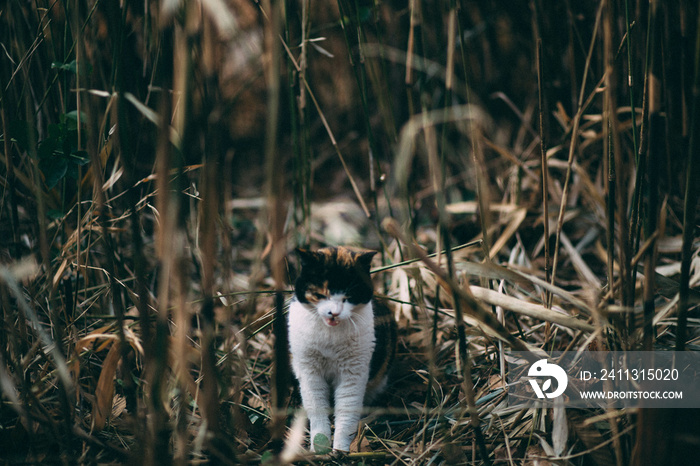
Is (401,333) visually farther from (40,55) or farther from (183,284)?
(40,55)

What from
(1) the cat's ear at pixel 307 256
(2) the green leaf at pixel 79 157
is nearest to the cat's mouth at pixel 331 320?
(1) the cat's ear at pixel 307 256

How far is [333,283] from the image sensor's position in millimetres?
988

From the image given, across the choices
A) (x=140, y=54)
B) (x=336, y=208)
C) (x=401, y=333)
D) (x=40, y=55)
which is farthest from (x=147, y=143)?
(x=401, y=333)

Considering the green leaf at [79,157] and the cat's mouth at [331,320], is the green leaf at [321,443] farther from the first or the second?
the green leaf at [79,157]

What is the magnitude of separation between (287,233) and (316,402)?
1.56 ft

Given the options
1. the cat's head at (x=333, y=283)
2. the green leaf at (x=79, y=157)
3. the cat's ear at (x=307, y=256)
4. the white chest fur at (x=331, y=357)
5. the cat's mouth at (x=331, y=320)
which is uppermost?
the green leaf at (x=79, y=157)

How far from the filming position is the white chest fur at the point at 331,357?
1.01 meters

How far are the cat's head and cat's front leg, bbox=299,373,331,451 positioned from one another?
156 mm

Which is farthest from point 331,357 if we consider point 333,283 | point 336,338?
point 333,283

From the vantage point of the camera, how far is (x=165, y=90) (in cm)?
48

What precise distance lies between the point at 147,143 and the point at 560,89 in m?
1.48

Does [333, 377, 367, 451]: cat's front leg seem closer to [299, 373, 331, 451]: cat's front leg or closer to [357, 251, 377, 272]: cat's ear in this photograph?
[299, 373, 331, 451]: cat's front leg

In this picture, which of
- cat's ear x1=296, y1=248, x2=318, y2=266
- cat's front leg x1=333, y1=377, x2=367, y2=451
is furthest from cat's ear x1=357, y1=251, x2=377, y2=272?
cat's front leg x1=333, y1=377, x2=367, y2=451

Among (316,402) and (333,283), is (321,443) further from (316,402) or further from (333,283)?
(333,283)
